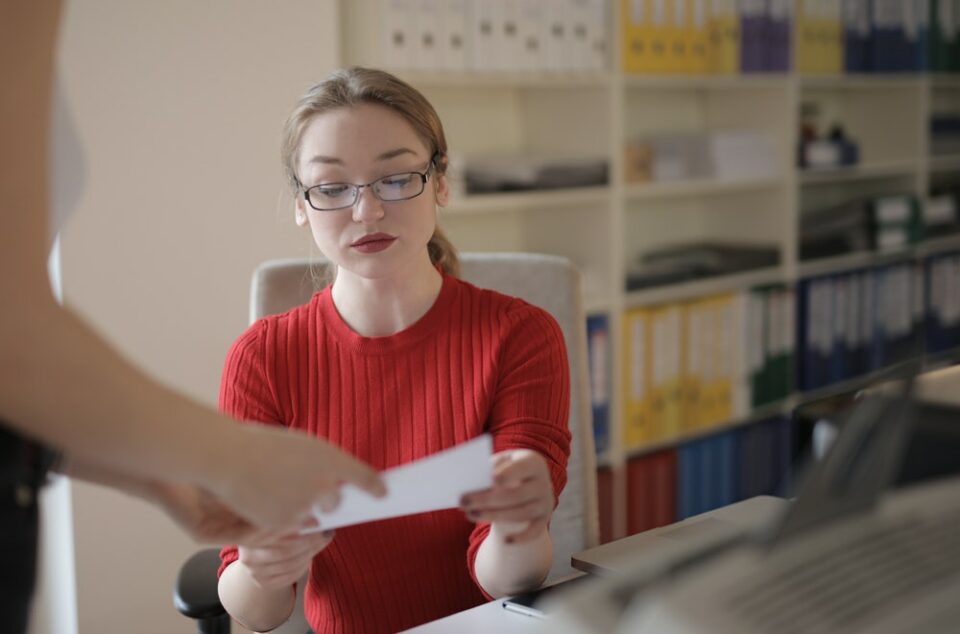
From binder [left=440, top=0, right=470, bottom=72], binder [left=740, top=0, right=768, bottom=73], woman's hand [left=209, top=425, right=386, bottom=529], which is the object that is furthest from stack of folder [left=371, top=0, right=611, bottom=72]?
woman's hand [left=209, top=425, right=386, bottom=529]

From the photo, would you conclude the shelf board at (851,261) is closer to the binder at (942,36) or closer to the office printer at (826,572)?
the binder at (942,36)

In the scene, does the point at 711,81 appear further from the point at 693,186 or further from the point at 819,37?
the point at 819,37

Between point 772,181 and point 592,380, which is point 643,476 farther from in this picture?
point 772,181

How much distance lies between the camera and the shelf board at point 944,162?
4070mm

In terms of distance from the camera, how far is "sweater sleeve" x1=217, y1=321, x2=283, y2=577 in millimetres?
1423

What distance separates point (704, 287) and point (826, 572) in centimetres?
271

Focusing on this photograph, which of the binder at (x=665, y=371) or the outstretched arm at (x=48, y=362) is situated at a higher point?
the outstretched arm at (x=48, y=362)

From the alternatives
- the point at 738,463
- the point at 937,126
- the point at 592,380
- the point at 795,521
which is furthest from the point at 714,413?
the point at 795,521

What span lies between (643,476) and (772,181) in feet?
3.41

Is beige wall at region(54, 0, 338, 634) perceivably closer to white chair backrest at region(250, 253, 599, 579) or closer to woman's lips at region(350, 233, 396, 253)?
white chair backrest at region(250, 253, 599, 579)

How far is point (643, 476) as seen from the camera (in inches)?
125

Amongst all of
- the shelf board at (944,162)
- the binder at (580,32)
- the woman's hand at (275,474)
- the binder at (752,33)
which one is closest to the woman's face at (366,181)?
the woman's hand at (275,474)

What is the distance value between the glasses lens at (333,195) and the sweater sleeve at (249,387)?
22 cm

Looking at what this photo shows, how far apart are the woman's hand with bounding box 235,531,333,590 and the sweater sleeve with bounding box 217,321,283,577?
241mm
